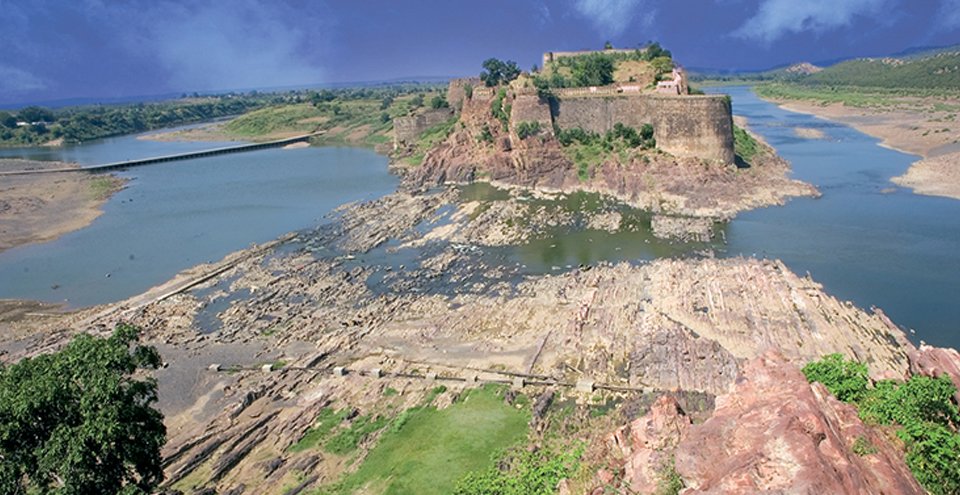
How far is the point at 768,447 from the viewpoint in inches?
404

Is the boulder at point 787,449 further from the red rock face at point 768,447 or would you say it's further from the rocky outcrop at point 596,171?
the rocky outcrop at point 596,171

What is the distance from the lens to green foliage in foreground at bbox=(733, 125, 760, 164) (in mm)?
56572

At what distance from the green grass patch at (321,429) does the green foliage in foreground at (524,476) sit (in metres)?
5.83

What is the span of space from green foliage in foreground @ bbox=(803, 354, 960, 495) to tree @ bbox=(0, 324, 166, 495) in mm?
13759

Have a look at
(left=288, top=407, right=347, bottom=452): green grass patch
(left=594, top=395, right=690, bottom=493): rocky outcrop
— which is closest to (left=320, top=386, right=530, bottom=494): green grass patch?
(left=288, top=407, right=347, bottom=452): green grass patch

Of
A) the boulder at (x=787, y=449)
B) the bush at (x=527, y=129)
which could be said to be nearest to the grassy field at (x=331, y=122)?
the bush at (x=527, y=129)

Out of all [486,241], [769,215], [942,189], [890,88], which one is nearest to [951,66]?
[890,88]

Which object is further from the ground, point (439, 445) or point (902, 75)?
point (902, 75)

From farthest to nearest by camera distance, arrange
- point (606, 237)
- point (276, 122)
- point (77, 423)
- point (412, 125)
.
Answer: point (276, 122) → point (412, 125) → point (606, 237) → point (77, 423)

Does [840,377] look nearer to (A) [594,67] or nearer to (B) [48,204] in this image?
(A) [594,67]

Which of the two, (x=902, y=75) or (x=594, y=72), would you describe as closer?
(x=594, y=72)

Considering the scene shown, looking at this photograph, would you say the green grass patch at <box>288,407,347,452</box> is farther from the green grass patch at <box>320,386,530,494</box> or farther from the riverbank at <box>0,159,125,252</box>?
the riverbank at <box>0,159,125,252</box>

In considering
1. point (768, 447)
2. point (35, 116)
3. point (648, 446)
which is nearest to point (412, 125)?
point (648, 446)

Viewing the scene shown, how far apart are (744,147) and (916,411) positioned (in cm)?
5074
